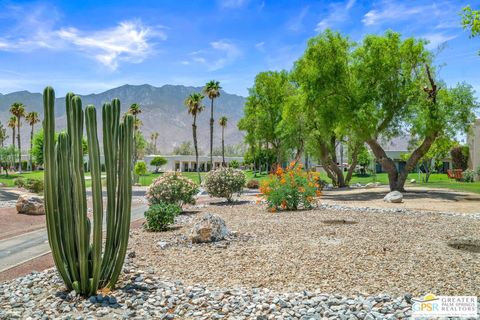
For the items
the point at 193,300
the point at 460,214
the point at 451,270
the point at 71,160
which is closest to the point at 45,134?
the point at 71,160

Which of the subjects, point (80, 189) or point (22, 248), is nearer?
point (80, 189)

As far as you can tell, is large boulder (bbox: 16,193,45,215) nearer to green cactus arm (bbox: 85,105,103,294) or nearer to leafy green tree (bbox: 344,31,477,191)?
green cactus arm (bbox: 85,105,103,294)

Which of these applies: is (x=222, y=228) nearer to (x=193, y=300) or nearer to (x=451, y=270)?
(x=193, y=300)

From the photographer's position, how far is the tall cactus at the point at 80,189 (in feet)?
19.2

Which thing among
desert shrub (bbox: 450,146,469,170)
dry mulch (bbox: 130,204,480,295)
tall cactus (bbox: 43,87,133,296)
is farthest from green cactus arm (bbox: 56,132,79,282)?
desert shrub (bbox: 450,146,469,170)

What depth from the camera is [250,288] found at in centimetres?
635

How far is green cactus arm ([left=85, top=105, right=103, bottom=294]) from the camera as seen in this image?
593 cm

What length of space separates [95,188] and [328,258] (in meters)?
4.06

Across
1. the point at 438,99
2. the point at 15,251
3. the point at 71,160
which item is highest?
the point at 438,99

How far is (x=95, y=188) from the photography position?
235 inches

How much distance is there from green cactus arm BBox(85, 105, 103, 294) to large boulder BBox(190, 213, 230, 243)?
3.80 m

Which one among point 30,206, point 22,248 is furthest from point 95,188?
point 30,206

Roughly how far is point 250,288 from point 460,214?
446 inches

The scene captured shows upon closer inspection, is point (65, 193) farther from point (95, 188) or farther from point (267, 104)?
point (267, 104)
